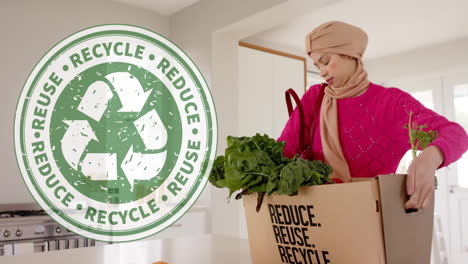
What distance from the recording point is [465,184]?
14.7 ft

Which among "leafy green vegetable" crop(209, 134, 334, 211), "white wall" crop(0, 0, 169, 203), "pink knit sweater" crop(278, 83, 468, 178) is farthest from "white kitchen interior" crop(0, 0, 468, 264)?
"leafy green vegetable" crop(209, 134, 334, 211)

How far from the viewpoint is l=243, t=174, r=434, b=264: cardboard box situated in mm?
550

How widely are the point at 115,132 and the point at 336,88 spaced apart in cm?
263

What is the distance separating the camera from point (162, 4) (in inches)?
140

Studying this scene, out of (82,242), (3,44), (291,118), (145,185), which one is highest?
(3,44)

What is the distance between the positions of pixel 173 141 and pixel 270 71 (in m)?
1.27

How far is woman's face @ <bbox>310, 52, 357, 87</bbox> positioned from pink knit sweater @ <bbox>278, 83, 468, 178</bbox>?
65 mm

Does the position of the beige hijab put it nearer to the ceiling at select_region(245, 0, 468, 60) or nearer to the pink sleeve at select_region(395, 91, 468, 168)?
the pink sleeve at select_region(395, 91, 468, 168)

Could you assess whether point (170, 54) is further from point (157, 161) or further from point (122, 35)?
point (157, 161)

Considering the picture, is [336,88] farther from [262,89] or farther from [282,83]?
[282,83]

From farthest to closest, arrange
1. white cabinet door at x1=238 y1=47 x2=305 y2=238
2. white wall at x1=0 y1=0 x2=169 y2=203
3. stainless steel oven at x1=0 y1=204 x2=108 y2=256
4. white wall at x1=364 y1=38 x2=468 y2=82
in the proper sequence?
white wall at x1=364 y1=38 x2=468 y2=82 < white cabinet door at x1=238 y1=47 x2=305 y2=238 < white wall at x1=0 y1=0 x2=169 y2=203 < stainless steel oven at x1=0 y1=204 x2=108 y2=256

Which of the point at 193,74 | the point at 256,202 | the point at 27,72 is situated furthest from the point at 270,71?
the point at 256,202

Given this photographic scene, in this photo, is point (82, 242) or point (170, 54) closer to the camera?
point (82, 242)

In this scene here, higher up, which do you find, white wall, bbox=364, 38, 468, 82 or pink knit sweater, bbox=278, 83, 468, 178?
white wall, bbox=364, 38, 468, 82
